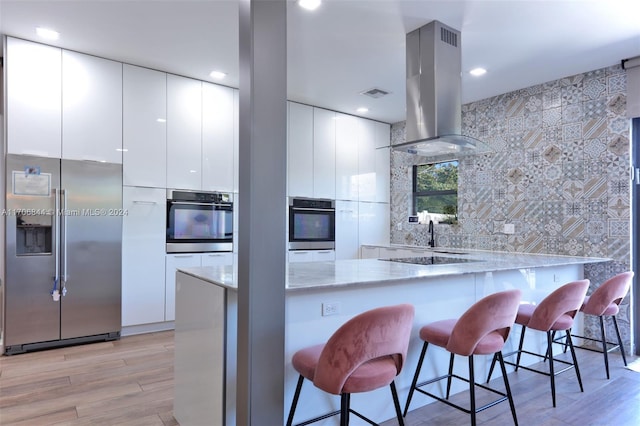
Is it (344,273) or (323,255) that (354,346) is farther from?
(323,255)

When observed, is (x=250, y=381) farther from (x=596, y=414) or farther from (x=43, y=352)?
(x=43, y=352)

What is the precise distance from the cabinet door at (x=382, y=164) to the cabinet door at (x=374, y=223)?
0.15 m

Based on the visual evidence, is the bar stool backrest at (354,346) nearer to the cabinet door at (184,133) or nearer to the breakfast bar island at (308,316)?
the breakfast bar island at (308,316)

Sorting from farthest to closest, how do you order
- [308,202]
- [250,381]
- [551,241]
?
[308,202], [551,241], [250,381]

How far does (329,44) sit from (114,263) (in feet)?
9.29

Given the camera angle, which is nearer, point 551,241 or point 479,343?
point 479,343

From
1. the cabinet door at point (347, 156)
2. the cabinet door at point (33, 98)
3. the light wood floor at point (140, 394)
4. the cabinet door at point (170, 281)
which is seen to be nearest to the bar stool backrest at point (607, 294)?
the light wood floor at point (140, 394)

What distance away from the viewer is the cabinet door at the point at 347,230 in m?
5.34

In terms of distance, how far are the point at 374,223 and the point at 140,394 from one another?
3.89 m

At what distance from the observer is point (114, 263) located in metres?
3.68

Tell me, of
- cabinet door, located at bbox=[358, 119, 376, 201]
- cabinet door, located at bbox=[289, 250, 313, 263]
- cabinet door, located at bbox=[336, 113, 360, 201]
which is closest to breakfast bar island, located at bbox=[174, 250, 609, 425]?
cabinet door, located at bbox=[289, 250, 313, 263]

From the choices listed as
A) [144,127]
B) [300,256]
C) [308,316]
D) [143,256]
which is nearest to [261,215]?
[308,316]

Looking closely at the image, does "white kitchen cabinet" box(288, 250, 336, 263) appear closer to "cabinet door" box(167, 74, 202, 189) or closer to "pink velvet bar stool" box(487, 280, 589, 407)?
"cabinet door" box(167, 74, 202, 189)

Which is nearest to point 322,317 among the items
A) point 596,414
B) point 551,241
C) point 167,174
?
point 596,414
